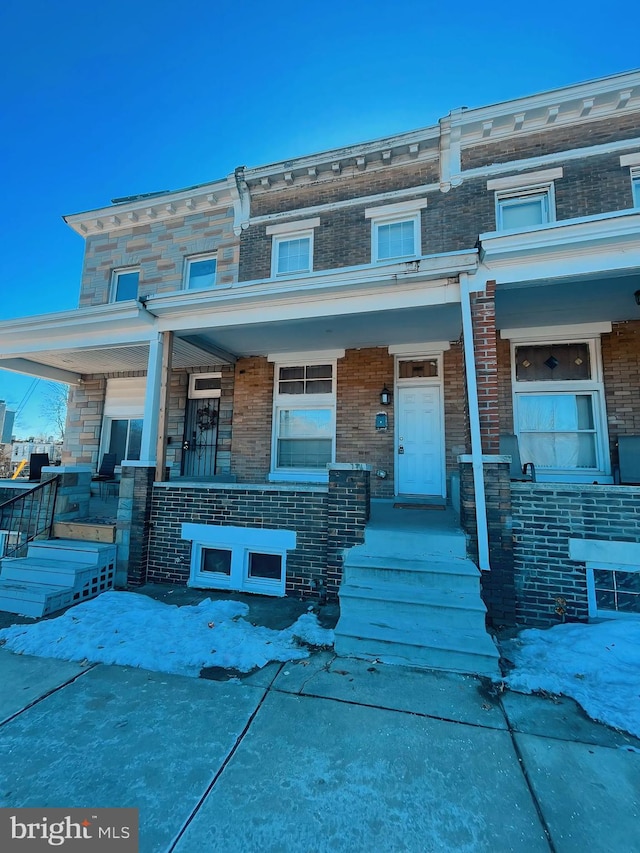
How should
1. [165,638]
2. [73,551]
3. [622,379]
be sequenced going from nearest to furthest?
[165,638]
[73,551]
[622,379]

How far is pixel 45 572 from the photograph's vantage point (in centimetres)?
463

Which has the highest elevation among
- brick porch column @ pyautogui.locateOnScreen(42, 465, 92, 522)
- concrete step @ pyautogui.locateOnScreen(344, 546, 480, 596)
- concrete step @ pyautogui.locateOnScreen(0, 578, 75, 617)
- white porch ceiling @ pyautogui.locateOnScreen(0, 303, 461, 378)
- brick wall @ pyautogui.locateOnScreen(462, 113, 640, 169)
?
brick wall @ pyautogui.locateOnScreen(462, 113, 640, 169)

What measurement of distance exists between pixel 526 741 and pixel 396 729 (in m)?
0.76

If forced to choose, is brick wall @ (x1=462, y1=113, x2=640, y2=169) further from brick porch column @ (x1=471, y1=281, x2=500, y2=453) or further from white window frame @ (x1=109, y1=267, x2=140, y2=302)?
white window frame @ (x1=109, y1=267, x2=140, y2=302)

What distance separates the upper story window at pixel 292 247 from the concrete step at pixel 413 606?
6276 millimetres

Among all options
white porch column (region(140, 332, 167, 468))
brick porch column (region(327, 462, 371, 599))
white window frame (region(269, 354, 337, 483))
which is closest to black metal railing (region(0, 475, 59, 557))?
white porch column (region(140, 332, 167, 468))

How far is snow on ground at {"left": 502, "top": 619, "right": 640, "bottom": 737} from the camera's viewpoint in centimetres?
254

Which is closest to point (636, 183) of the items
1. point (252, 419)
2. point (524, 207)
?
point (524, 207)

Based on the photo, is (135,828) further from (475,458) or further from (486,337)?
(486,337)

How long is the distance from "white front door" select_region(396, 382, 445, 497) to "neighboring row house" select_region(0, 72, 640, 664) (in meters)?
0.04

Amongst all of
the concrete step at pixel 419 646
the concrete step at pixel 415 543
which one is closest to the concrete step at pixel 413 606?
the concrete step at pixel 419 646

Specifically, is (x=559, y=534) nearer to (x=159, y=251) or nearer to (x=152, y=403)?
(x=152, y=403)

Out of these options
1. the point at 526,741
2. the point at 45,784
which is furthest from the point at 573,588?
the point at 45,784

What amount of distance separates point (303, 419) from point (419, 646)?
501 cm
